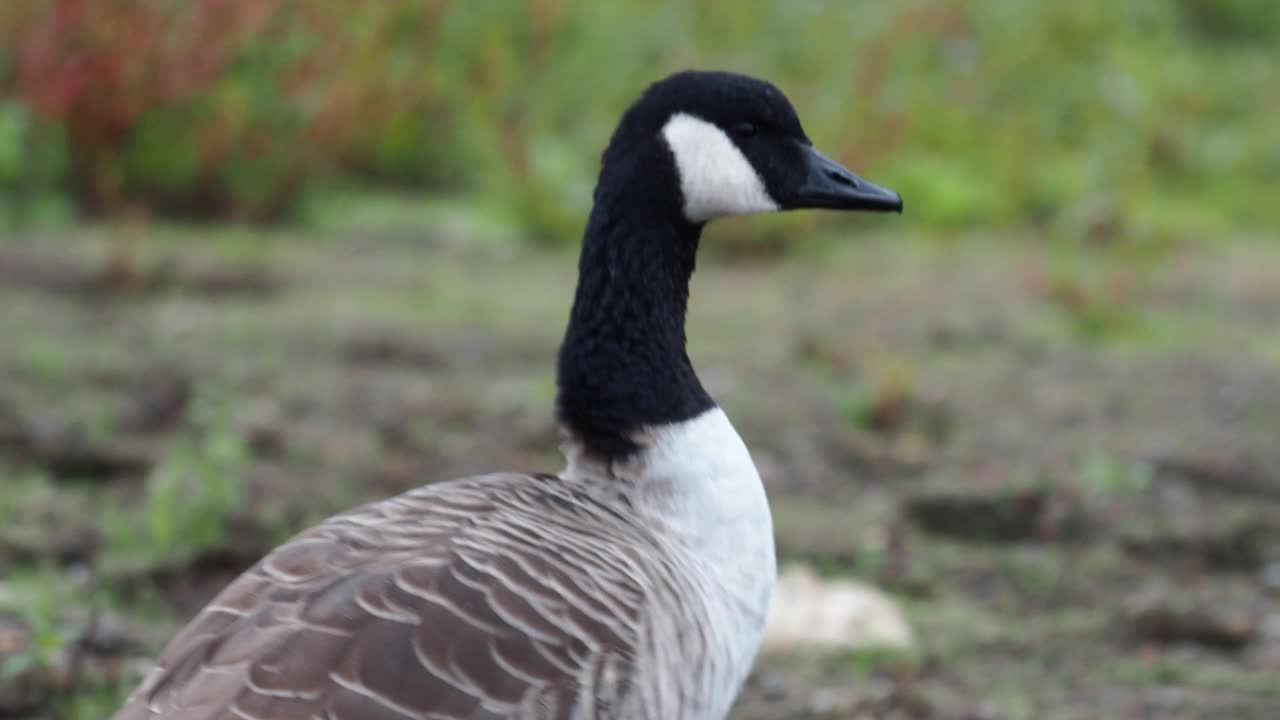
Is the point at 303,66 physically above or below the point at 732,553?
above

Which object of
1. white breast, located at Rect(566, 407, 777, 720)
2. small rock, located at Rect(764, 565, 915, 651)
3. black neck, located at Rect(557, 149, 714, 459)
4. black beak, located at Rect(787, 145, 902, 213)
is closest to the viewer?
white breast, located at Rect(566, 407, 777, 720)

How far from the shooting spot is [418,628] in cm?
284

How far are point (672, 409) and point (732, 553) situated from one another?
320 mm

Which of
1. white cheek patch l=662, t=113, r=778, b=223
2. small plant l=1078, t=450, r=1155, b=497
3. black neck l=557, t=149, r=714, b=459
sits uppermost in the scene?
white cheek patch l=662, t=113, r=778, b=223

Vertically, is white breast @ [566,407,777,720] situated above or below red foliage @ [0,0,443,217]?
below

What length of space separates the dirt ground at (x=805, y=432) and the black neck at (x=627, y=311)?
89 centimetres

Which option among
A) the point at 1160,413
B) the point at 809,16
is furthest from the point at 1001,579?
the point at 809,16

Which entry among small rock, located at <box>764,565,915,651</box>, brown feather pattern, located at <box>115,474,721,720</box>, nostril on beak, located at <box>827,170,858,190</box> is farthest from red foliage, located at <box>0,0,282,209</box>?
brown feather pattern, located at <box>115,474,721,720</box>

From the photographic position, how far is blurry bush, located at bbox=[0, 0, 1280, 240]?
7.95 m

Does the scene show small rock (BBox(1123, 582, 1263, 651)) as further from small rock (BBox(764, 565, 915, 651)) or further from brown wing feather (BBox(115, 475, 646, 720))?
brown wing feather (BBox(115, 475, 646, 720))

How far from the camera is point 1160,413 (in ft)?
21.1

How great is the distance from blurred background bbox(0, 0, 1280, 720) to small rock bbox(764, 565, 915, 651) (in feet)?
0.05

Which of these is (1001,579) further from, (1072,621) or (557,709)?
(557,709)

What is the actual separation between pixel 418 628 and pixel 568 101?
683 cm
